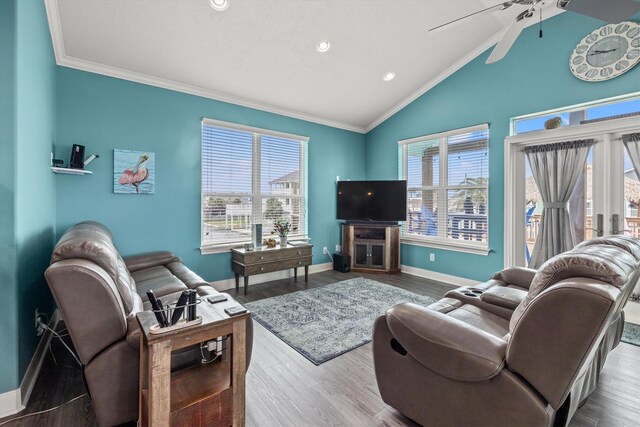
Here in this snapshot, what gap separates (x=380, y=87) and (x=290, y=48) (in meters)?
1.74

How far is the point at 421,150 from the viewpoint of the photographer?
507 centimetres

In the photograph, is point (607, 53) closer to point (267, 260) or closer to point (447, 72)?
point (447, 72)

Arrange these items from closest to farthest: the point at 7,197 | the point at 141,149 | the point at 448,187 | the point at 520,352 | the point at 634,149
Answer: the point at 520,352 → the point at 7,197 → the point at 634,149 → the point at 141,149 → the point at 448,187

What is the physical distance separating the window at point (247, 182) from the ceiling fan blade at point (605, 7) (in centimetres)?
367

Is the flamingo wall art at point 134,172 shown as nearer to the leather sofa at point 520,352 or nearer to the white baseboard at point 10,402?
the white baseboard at point 10,402

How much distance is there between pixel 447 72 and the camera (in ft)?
14.9

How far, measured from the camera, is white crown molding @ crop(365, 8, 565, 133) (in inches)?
153

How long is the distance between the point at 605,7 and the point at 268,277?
14.8 ft

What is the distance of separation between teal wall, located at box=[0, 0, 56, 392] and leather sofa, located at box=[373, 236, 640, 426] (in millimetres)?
2119

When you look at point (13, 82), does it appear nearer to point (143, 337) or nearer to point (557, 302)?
point (143, 337)

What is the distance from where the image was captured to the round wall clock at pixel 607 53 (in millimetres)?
3037

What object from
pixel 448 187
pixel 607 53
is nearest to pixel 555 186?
pixel 448 187

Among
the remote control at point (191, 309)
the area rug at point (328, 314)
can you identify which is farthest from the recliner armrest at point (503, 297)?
the remote control at point (191, 309)

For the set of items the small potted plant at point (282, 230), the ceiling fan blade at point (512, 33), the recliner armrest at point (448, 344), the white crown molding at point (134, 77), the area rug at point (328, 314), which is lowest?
the area rug at point (328, 314)
